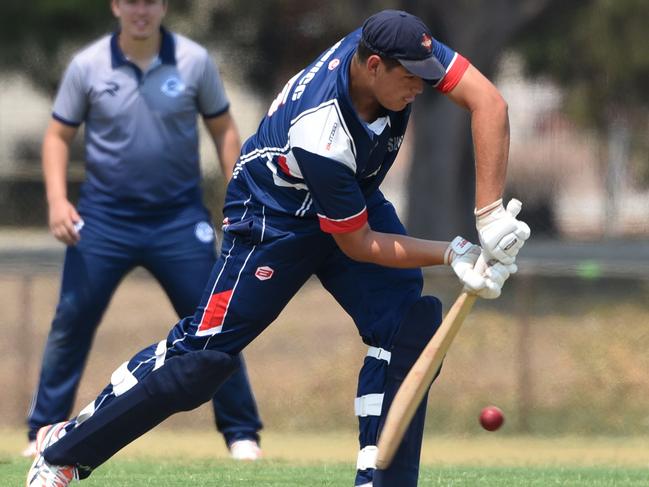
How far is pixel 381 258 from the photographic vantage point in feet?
18.3

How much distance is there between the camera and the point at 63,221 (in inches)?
310

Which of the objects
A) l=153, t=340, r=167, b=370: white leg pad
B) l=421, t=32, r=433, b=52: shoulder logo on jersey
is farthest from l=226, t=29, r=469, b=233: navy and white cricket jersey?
l=153, t=340, r=167, b=370: white leg pad

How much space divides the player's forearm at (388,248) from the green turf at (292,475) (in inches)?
52.3

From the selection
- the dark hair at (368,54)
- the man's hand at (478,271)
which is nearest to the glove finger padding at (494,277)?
the man's hand at (478,271)

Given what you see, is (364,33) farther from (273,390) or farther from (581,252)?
(581,252)

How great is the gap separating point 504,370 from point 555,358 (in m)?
0.46

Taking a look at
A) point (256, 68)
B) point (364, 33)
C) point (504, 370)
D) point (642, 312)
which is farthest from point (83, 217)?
point (256, 68)

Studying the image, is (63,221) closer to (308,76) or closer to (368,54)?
(308,76)

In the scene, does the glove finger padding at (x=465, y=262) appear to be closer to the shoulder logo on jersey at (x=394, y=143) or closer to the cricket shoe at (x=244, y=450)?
the shoulder logo on jersey at (x=394, y=143)

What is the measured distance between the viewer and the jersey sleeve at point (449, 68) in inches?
216

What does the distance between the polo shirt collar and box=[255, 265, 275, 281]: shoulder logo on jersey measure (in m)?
2.43

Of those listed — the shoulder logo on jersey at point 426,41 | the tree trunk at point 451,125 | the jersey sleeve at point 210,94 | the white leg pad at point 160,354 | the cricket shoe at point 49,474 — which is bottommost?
the cricket shoe at point 49,474

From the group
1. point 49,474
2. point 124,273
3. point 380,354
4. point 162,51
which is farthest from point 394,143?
point 124,273

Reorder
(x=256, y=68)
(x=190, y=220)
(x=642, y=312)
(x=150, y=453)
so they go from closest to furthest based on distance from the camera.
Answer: (x=190, y=220) < (x=150, y=453) < (x=642, y=312) < (x=256, y=68)
